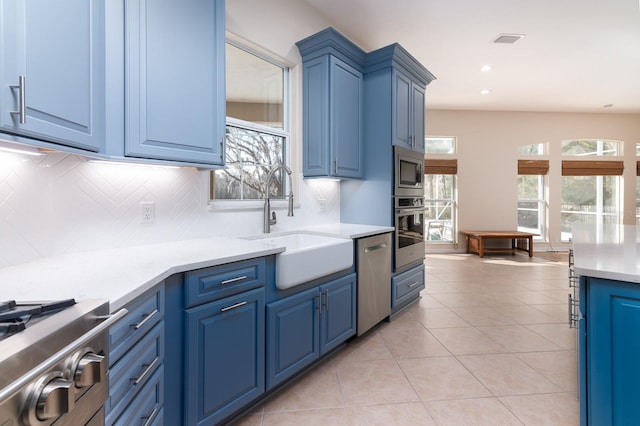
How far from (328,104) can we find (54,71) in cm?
208

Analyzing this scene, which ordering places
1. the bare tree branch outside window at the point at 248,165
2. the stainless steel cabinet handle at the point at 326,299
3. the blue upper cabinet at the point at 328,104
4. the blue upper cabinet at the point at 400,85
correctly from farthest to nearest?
the blue upper cabinet at the point at 400,85 → the blue upper cabinet at the point at 328,104 → the bare tree branch outside window at the point at 248,165 → the stainless steel cabinet handle at the point at 326,299

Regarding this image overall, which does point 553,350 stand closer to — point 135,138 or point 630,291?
point 630,291

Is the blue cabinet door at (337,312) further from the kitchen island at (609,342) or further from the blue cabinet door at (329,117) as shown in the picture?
the kitchen island at (609,342)

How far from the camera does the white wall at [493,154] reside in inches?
270

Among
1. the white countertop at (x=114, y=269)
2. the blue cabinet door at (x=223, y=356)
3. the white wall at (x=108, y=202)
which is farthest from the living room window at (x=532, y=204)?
the blue cabinet door at (x=223, y=356)

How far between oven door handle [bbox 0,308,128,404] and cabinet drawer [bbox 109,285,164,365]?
18 cm

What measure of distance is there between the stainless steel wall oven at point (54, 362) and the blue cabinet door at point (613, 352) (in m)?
1.67

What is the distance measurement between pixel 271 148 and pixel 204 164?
105cm

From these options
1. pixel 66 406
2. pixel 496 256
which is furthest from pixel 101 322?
pixel 496 256

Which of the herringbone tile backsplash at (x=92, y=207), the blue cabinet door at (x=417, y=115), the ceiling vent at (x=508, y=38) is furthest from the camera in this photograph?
the ceiling vent at (x=508, y=38)

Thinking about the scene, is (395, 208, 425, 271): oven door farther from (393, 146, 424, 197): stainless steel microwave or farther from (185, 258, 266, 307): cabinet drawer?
(185, 258, 266, 307): cabinet drawer

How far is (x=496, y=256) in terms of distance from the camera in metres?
6.45

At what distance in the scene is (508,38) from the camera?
12.8ft

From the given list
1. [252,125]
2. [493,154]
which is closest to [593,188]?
[493,154]
